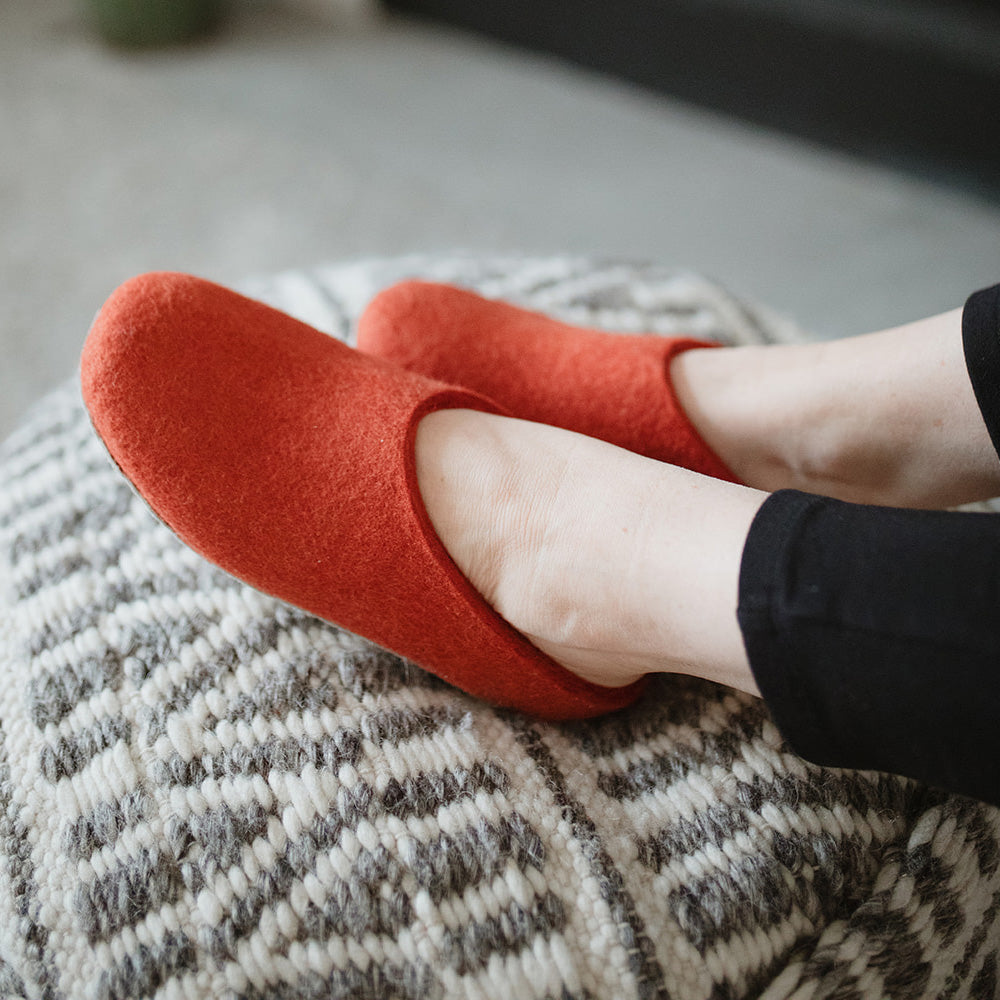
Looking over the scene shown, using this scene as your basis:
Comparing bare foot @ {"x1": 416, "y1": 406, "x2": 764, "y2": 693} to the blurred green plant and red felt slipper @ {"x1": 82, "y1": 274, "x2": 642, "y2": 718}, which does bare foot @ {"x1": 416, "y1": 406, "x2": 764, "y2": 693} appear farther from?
the blurred green plant

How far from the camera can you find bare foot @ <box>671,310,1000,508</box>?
0.54m

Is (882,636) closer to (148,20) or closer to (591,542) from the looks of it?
(591,542)

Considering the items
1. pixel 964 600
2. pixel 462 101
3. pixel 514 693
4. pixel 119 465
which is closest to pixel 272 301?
pixel 119 465

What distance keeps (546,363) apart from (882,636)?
34 centimetres

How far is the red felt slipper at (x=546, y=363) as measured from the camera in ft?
2.01

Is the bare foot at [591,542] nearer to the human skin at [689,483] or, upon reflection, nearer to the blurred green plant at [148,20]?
the human skin at [689,483]

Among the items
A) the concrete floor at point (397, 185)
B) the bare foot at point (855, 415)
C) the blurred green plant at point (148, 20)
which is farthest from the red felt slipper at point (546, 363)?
the blurred green plant at point (148, 20)

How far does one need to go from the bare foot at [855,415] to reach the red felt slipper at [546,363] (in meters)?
0.02

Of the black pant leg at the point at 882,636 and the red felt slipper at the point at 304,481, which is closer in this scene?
the black pant leg at the point at 882,636

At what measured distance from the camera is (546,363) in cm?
65

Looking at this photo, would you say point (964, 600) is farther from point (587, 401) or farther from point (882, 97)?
point (882, 97)

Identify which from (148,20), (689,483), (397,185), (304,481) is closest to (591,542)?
(689,483)

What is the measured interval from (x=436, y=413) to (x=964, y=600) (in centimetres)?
31

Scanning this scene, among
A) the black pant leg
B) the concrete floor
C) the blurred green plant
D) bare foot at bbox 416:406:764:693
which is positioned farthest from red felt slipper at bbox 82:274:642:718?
the blurred green plant
